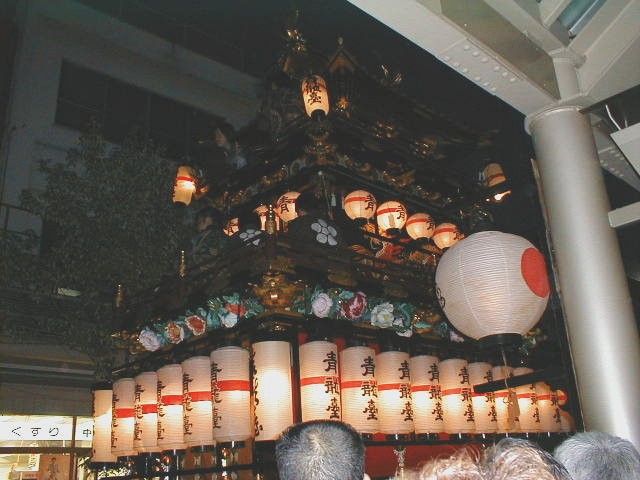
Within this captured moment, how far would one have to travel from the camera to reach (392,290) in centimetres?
706

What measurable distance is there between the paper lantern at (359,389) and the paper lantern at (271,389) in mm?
613

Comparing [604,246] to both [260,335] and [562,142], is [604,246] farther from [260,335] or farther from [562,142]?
[260,335]

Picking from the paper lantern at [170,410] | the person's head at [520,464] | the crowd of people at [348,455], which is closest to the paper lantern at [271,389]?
the paper lantern at [170,410]

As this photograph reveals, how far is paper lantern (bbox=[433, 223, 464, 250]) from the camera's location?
998cm

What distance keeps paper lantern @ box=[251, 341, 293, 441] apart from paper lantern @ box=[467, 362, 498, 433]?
Answer: 2656 mm

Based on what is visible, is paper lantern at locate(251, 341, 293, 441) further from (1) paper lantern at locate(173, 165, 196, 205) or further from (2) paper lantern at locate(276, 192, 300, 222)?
(1) paper lantern at locate(173, 165, 196, 205)

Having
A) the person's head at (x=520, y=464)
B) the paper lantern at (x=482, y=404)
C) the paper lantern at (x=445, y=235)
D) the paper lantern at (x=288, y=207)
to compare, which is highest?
the paper lantern at (x=288, y=207)

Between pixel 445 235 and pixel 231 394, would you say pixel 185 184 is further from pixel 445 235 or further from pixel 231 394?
pixel 231 394

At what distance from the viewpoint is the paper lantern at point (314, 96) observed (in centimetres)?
829

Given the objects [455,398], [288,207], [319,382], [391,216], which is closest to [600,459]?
[319,382]

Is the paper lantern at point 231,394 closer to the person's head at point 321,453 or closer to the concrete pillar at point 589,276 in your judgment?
the concrete pillar at point 589,276

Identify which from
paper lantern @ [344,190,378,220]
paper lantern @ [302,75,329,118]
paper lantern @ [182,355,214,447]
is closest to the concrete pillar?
paper lantern @ [182,355,214,447]

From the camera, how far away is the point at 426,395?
6668 millimetres

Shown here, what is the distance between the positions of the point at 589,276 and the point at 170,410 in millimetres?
4745
